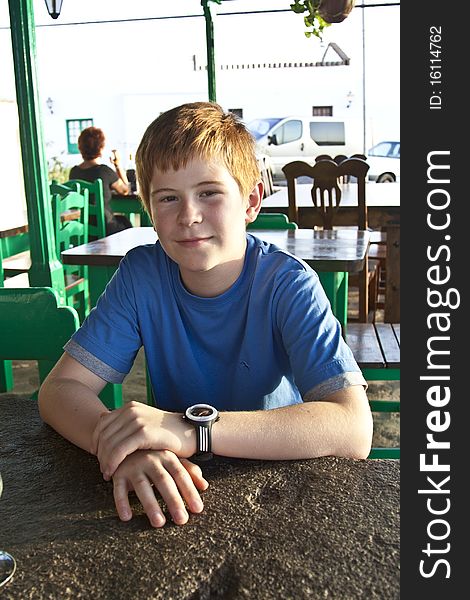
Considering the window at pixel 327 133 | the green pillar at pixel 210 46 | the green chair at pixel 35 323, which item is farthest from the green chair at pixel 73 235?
the window at pixel 327 133

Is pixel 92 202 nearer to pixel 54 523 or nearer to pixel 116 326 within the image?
pixel 116 326

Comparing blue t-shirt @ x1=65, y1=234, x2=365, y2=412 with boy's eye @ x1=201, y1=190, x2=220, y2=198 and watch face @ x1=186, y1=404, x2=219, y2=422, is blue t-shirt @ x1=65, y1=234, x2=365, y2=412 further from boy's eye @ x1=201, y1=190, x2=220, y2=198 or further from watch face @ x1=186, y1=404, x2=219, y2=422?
watch face @ x1=186, y1=404, x2=219, y2=422

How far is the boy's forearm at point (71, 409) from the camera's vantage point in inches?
42.4

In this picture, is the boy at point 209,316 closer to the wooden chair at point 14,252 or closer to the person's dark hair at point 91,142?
the wooden chair at point 14,252

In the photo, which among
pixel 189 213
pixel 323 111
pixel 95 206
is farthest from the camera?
pixel 323 111

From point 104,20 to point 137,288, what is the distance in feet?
22.2

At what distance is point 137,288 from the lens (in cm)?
143

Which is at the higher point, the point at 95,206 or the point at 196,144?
the point at 196,144

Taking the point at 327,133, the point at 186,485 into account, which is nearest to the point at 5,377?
the point at 186,485

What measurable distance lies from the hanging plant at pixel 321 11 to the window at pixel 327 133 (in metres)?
10.5

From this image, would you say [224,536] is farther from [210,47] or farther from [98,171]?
[210,47]

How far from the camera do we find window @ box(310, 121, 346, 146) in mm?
14617

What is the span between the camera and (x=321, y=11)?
3832 mm

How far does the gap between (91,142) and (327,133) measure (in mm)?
9901
